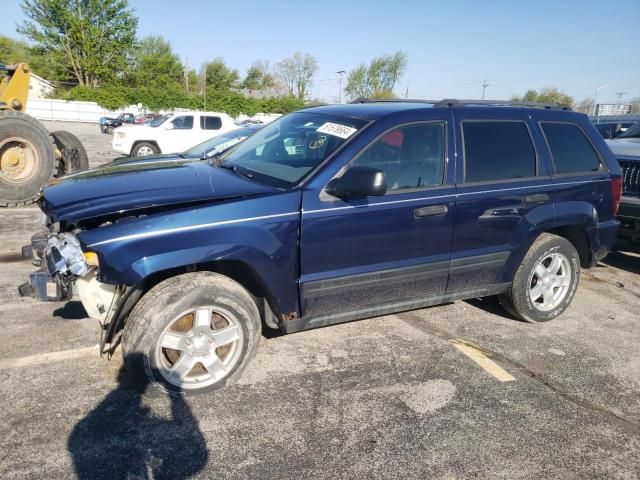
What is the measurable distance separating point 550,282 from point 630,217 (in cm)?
214

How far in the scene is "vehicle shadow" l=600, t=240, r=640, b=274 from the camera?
20.7 feet

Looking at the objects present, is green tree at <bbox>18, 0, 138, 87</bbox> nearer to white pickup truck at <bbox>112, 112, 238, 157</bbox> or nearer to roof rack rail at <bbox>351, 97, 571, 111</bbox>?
white pickup truck at <bbox>112, 112, 238, 157</bbox>

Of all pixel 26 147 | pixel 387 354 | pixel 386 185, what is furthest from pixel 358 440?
pixel 26 147

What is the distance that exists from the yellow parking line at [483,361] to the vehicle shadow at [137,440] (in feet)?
6.79

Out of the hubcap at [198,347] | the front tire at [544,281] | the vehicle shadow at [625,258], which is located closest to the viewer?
the hubcap at [198,347]

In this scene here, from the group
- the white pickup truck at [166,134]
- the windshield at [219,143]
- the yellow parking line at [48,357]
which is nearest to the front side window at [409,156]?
the yellow parking line at [48,357]

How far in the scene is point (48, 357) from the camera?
3.42 meters

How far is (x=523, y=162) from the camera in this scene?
4.09 m

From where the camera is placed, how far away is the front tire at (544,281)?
4.26 meters

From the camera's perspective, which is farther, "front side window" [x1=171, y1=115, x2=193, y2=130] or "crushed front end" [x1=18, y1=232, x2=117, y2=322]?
"front side window" [x1=171, y1=115, x2=193, y2=130]

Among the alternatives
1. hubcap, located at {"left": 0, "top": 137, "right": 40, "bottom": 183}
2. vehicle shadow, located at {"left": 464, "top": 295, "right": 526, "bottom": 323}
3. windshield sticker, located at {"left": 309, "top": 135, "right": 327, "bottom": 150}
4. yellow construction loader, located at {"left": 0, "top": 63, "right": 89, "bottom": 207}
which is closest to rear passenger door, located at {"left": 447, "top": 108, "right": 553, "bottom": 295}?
vehicle shadow, located at {"left": 464, "top": 295, "right": 526, "bottom": 323}

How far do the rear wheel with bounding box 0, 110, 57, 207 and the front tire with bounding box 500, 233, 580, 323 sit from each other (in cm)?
689

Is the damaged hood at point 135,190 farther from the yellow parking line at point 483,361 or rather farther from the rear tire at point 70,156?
the rear tire at point 70,156

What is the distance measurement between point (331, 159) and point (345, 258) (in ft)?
2.19
